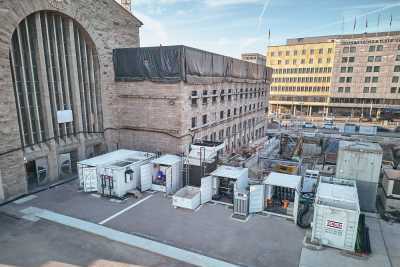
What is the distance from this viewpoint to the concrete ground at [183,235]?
14617 mm

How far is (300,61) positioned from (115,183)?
87874 mm

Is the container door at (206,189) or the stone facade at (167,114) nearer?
the container door at (206,189)

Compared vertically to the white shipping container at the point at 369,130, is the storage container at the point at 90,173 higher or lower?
higher

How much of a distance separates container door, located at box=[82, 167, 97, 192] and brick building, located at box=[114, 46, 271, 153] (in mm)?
7820

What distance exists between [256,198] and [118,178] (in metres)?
11.1

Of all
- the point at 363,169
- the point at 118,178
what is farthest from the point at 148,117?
the point at 363,169

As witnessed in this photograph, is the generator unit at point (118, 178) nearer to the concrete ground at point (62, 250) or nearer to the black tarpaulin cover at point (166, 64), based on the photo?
the concrete ground at point (62, 250)

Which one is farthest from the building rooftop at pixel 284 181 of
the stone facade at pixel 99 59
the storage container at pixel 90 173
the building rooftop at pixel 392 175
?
the stone facade at pixel 99 59

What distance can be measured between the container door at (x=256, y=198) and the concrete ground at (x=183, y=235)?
655mm

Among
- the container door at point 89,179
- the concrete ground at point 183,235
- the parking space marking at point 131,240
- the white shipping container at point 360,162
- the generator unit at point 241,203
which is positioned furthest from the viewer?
the container door at point 89,179

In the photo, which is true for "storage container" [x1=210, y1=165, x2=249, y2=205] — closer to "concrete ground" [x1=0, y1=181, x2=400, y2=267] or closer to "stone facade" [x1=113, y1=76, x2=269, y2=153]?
"concrete ground" [x1=0, y1=181, x2=400, y2=267]

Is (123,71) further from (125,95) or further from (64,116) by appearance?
(64,116)

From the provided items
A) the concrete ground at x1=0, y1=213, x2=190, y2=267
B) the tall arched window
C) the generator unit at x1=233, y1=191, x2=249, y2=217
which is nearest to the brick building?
the tall arched window

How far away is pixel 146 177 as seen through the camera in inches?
936
